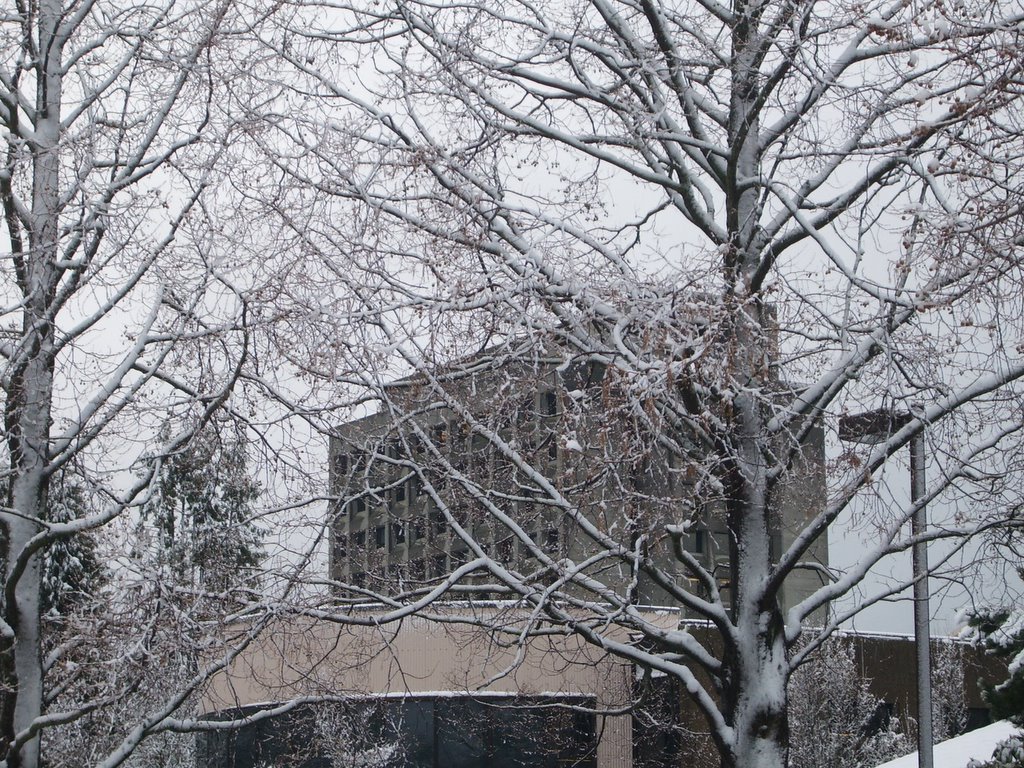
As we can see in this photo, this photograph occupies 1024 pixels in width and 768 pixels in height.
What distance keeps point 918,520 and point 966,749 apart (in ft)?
37.6

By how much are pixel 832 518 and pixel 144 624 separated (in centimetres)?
446

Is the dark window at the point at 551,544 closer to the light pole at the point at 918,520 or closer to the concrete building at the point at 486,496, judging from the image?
the concrete building at the point at 486,496

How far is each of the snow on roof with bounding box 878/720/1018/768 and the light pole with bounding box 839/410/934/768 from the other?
581 cm

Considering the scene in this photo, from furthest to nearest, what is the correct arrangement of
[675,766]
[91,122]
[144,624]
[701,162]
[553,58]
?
[675,766]
[553,58]
[701,162]
[91,122]
[144,624]

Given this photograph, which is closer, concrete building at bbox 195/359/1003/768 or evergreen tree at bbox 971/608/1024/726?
concrete building at bbox 195/359/1003/768

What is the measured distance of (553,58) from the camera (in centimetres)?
973

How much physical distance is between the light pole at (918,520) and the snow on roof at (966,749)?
229 inches

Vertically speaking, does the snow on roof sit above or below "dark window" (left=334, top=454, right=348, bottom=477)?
below

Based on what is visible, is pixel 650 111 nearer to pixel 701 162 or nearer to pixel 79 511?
pixel 701 162

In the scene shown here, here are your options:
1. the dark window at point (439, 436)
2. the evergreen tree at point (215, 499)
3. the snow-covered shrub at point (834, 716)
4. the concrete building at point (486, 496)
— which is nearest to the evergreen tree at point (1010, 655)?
the concrete building at point (486, 496)

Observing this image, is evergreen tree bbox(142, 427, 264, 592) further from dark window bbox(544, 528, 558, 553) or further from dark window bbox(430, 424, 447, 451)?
dark window bbox(544, 528, 558, 553)

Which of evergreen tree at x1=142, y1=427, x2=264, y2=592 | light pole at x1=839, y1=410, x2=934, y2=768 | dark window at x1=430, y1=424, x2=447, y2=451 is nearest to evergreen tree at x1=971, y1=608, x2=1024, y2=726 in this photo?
light pole at x1=839, y1=410, x2=934, y2=768

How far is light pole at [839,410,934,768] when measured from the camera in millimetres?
7789

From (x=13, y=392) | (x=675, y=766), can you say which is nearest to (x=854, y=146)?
(x=13, y=392)
